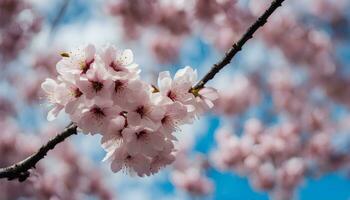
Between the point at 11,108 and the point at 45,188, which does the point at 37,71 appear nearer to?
the point at 11,108

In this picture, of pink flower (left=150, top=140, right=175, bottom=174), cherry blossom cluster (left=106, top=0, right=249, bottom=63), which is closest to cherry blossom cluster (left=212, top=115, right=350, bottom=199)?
cherry blossom cluster (left=106, top=0, right=249, bottom=63)

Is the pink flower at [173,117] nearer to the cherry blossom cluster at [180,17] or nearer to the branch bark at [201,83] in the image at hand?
the branch bark at [201,83]

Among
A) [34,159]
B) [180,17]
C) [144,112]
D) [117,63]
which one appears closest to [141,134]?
[144,112]

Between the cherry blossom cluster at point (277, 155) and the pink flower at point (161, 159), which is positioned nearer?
the pink flower at point (161, 159)

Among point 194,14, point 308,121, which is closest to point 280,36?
point 308,121

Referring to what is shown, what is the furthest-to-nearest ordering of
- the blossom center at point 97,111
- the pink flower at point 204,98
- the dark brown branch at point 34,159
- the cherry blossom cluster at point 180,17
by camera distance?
the cherry blossom cluster at point 180,17 → the pink flower at point 204,98 → the dark brown branch at point 34,159 → the blossom center at point 97,111

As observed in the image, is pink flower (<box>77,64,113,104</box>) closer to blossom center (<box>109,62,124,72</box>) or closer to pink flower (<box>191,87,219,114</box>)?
blossom center (<box>109,62,124,72</box>)

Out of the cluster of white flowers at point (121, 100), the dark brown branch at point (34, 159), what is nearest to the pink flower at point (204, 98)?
the cluster of white flowers at point (121, 100)
